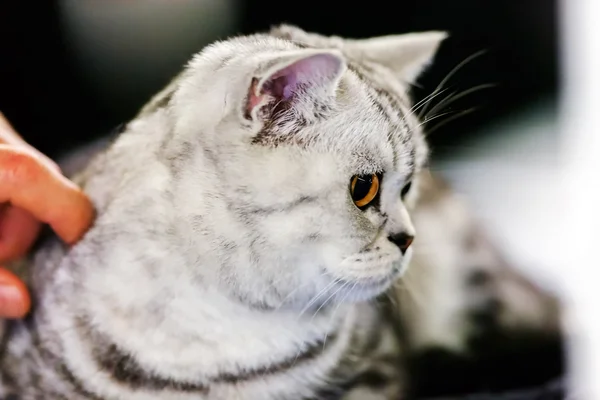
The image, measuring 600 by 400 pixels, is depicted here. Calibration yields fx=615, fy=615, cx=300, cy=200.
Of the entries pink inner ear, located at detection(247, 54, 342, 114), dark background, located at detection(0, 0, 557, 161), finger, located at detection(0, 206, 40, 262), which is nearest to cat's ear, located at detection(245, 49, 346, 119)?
pink inner ear, located at detection(247, 54, 342, 114)

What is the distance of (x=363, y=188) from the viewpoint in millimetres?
602

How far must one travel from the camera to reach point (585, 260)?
0.82 meters

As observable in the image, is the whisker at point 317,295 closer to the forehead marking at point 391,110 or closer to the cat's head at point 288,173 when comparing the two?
the cat's head at point 288,173

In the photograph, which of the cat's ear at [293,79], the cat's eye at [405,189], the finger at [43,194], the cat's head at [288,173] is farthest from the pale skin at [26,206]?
the cat's eye at [405,189]

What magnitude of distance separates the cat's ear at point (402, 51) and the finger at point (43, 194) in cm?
34

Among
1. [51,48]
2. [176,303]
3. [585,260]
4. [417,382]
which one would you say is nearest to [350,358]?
[417,382]

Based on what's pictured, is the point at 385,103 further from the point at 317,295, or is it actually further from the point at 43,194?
the point at 43,194

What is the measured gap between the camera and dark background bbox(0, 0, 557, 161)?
0.65m

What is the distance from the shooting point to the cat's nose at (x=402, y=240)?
24.8 inches

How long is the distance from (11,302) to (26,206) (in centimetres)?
10

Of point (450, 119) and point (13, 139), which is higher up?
point (450, 119)

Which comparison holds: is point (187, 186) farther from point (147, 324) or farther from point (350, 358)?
point (350, 358)

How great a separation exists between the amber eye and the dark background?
0.57 ft

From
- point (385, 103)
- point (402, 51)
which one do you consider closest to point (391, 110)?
point (385, 103)
